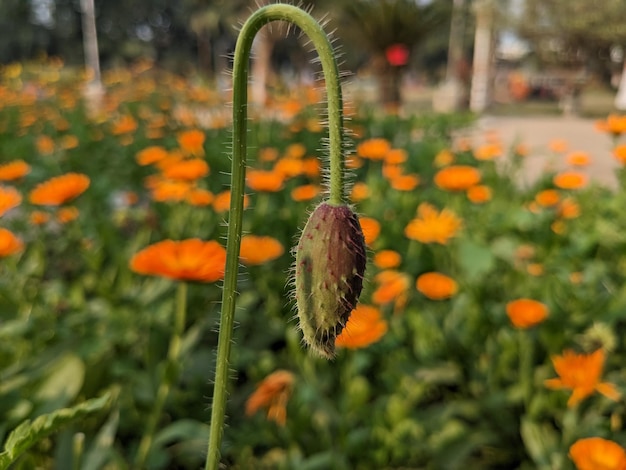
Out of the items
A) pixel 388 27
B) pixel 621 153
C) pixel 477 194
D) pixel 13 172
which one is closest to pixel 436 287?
pixel 477 194

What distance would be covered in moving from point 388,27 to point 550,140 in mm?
2835

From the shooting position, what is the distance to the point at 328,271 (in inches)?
21.4

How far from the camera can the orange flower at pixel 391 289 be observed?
5.40 feet

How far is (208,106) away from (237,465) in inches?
Answer: 142

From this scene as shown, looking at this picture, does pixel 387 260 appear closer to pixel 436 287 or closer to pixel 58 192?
pixel 436 287

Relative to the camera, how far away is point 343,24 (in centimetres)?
995

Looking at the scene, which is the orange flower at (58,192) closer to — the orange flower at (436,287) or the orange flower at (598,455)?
the orange flower at (436,287)

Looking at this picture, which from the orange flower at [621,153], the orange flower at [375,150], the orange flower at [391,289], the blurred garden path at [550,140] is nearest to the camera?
the orange flower at [391,289]

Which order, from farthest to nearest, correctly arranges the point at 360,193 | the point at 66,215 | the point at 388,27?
the point at 388,27 → the point at 360,193 → the point at 66,215

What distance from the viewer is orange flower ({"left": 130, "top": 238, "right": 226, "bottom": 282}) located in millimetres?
1315

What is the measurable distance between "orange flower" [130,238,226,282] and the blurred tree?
731 centimetres

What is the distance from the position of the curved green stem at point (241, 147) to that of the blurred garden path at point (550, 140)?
2635mm

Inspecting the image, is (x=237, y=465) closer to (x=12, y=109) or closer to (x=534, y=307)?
(x=534, y=307)

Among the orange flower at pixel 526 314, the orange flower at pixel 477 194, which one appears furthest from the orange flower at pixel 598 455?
the orange flower at pixel 477 194
